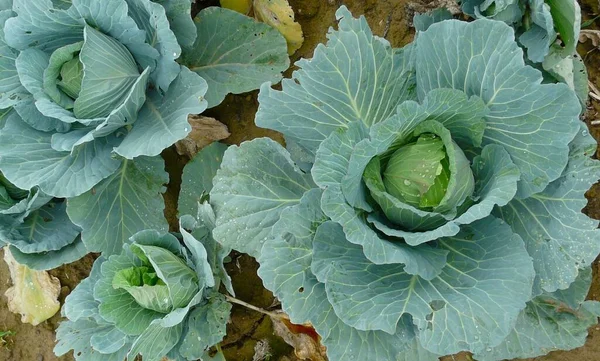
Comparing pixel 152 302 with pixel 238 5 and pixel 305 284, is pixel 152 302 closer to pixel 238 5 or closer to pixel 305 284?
pixel 305 284

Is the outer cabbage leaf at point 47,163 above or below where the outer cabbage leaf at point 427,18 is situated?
below

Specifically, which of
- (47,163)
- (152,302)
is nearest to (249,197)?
(152,302)

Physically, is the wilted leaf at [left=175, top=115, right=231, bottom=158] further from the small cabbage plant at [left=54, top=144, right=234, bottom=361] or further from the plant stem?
the plant stem

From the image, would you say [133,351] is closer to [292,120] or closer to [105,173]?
[105,173]

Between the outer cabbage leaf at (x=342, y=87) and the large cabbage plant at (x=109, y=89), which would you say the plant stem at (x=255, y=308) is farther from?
the outer cabbage leaf at (x=342, y=87)

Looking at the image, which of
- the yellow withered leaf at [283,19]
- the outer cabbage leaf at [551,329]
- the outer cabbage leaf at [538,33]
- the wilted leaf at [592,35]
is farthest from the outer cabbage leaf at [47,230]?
the wilted leaf at [592,35]

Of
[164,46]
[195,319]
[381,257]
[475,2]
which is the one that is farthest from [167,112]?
[475,2]

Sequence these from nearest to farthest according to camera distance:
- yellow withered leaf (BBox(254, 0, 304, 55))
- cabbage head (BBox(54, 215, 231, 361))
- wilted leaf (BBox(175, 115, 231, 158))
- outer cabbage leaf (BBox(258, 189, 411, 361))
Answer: outer cabbage leaf (BBox(258, 189, 411, 361))
cabbage head (BBox(54, 215, 231, 361))
yellow withered leaf (BBox(254, 0, 304, 55))
wilted leaf (BBox(175, 115, 231, 158))

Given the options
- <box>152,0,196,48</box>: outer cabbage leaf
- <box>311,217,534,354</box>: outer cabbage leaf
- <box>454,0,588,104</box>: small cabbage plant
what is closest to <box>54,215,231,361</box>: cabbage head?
<box>311,217,534,354</box>: outer cabbage leaf
